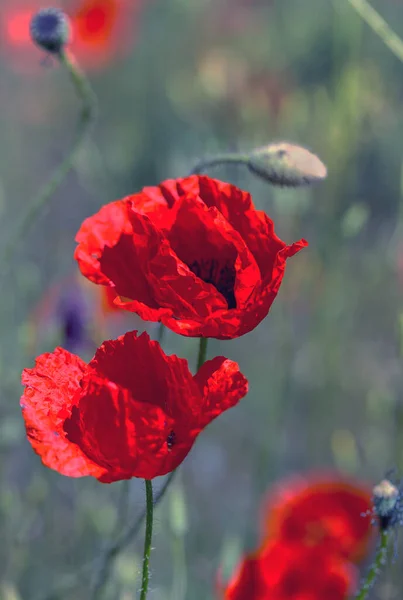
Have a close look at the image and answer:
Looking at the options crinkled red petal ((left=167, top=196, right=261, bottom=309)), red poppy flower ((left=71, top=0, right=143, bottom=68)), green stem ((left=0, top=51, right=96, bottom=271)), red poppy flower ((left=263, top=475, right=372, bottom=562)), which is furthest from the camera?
red poppy flower ((left=71, top=0, right=143, bottom=68))

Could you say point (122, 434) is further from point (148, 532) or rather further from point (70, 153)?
point (70, 153)

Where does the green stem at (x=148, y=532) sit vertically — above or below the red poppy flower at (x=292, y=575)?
above

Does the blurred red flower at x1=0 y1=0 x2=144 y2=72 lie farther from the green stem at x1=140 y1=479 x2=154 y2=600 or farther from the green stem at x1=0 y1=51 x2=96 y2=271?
the green stem at x1=140 y1=479 x2=154 y2=600

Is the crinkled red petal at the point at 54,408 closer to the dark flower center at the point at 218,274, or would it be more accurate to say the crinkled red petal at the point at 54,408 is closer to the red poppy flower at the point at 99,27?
the dark flower center at the point at 218,274

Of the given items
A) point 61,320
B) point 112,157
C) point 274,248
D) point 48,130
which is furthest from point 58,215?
point 274,248

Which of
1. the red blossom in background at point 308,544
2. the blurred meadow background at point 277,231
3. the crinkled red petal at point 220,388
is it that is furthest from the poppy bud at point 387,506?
the red blossom in background at point 308,544

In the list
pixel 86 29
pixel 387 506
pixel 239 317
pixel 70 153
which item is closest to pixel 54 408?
pixel 239 317

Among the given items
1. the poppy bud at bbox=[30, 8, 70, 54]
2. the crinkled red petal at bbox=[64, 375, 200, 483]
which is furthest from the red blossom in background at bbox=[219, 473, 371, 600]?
the poppy bud at bbox=[30, 8, 70, 54]

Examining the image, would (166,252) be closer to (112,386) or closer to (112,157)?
(112,386)
